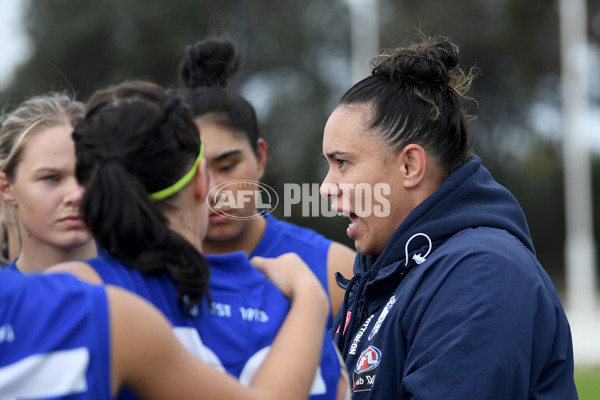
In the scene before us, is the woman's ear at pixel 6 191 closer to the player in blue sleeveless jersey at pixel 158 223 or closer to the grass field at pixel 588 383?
the player in blue sleeveless jersey at pixel 158 223

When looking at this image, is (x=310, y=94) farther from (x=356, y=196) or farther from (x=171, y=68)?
(x=356, y=196)

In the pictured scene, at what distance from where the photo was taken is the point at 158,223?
1.88 metres

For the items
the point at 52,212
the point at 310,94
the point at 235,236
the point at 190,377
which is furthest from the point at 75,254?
the point at 310,94

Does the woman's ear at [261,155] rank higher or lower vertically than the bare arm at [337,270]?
higher

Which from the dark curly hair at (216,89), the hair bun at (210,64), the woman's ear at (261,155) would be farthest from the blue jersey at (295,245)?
the hair bun at (210,64)

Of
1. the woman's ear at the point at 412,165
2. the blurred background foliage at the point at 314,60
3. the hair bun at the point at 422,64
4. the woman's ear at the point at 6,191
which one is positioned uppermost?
the hair bun at the point at 422,64

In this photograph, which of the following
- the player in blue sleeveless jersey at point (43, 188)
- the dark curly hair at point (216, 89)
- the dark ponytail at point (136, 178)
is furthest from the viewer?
the dark curly hair at point (216, 89)

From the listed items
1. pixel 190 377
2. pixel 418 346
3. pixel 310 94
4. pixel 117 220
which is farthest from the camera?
pixel 310 94

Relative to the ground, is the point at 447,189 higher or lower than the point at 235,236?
higher

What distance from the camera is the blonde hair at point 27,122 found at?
3.11 metres

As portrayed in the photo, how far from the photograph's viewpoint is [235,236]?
13.2 ft

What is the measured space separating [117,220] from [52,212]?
52.1 inches

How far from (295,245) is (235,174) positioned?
18.8 inches

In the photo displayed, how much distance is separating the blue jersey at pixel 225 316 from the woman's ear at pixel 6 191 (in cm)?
139
